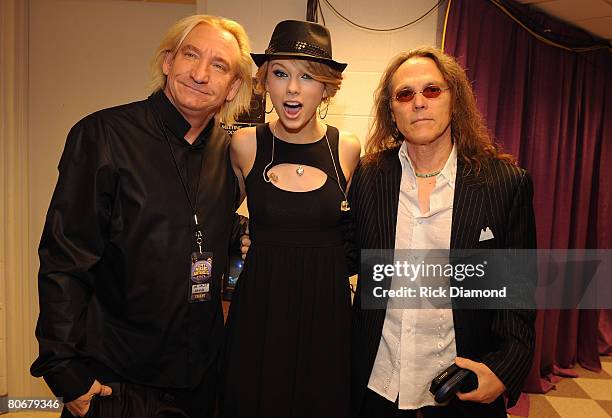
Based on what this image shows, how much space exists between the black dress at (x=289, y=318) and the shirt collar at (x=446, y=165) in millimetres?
306

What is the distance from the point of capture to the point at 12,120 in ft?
10.3

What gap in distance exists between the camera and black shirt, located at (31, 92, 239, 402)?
141 cm

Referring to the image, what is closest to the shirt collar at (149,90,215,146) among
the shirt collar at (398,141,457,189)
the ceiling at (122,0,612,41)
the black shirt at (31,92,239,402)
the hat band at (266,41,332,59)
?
the black shirt at (31,92,239,402)

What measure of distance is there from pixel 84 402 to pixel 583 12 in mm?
3863

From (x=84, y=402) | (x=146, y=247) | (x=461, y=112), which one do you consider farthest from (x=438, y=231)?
(x=84, y=402)

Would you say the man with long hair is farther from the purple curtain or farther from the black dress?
the purple curtain

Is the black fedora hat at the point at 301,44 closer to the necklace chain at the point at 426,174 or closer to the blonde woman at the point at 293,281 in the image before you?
the blonde woman at the point at 293,281

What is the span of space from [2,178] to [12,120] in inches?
15.1

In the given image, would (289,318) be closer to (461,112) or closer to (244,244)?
(244,244)

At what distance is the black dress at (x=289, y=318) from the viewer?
1648 millimetres

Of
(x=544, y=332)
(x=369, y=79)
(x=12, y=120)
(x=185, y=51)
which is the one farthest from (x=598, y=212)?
(x=12, y=120)

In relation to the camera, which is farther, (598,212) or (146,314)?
(598,212)

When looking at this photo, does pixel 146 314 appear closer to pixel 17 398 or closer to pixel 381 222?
pixel 381 222

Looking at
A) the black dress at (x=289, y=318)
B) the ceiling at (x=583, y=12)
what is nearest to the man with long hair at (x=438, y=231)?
the black dress at (x=289, y=318)
